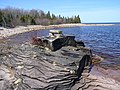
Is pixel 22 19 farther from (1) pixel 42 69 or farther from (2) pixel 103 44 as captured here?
(1) pixel 42 69

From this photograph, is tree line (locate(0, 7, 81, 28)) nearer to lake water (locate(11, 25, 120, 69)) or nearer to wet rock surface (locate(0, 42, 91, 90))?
lake water (locate(11, 25, 120, 69))

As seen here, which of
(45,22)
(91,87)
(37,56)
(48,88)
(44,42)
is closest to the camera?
(48,88)

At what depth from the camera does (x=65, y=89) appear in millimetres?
11359

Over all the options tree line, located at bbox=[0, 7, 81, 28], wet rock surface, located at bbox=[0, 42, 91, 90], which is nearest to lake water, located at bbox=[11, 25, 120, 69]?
wet rock surface, located at bbox=[0, 42, 91, 90]

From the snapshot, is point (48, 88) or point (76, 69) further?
point (76, 69)

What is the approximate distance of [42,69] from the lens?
11.9m

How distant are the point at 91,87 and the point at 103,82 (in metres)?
0.89

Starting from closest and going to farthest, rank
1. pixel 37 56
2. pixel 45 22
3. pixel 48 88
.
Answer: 1. pixel 48 88
2. pixel 37 56
3. pixel 45 22

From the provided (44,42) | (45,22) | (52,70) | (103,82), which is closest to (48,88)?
(52,70)

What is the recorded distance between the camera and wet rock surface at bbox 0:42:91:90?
36.9ft

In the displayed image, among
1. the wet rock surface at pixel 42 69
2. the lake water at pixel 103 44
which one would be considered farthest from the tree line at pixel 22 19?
the wet rock surface at pixel 42 69

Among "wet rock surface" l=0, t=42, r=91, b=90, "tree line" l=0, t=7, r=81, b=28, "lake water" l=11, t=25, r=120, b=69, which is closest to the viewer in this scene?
"wet rock surface" l=0, t=42, r=91, b=90

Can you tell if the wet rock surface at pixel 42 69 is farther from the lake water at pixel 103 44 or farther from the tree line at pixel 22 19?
the tree line at pixel 22 19

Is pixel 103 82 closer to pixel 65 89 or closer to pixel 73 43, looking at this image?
pixel 65 89
